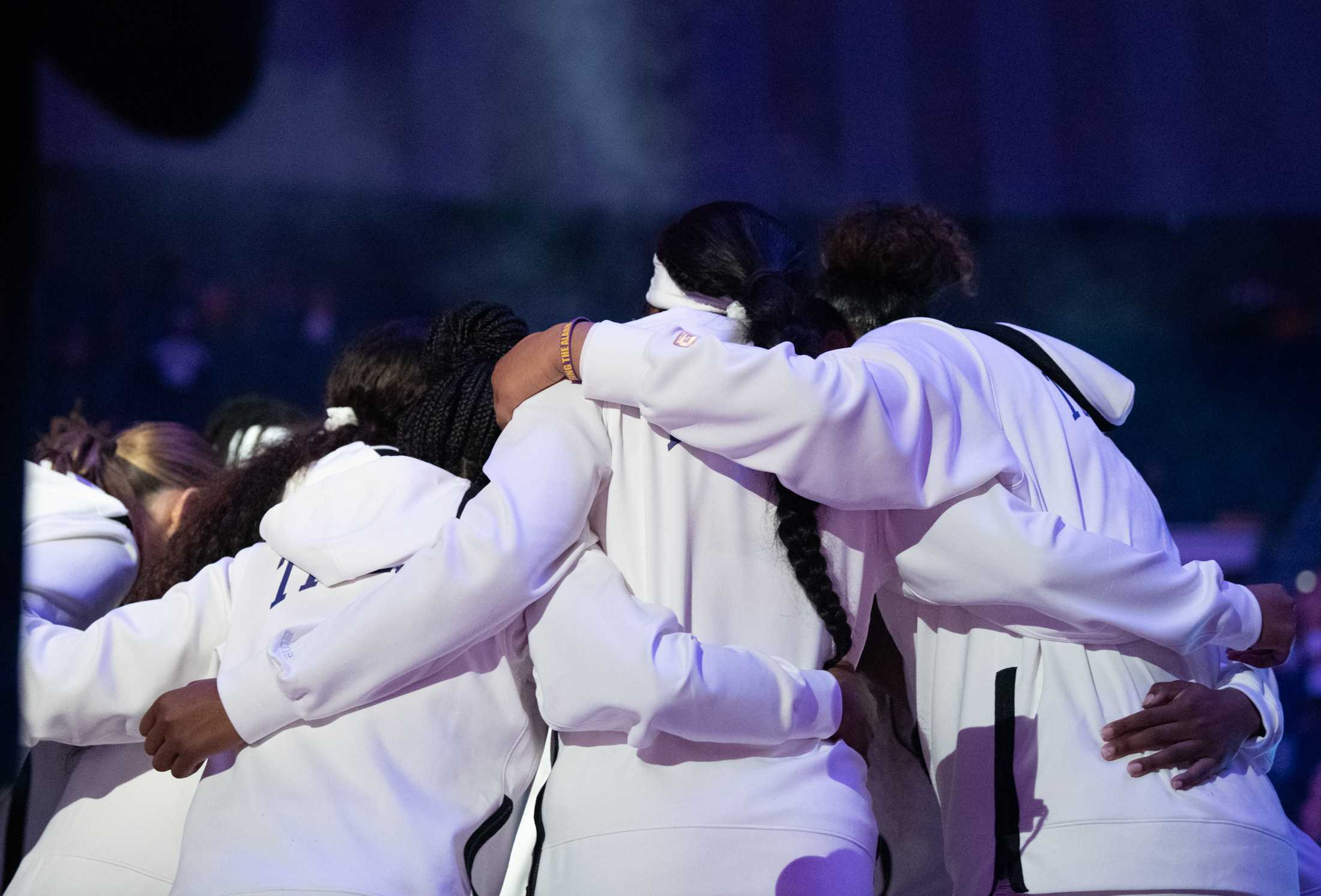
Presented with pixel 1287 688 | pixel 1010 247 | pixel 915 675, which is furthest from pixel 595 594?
pixel 1010 247

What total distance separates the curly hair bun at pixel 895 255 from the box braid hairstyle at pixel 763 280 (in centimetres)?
30

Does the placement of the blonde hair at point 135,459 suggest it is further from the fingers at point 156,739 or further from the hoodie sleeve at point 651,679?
the hoodie sleeve at point 651,679

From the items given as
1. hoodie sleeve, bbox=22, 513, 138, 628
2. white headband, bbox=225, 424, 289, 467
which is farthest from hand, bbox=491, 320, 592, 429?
white headband, bbox=225, 424, 289, 467

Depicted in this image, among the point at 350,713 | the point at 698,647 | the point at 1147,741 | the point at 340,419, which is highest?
the point at 340,419

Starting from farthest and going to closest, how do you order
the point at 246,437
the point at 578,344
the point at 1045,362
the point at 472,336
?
the point at 246,437
the point at 472,336
the point at 1045,362
the point at 578,344

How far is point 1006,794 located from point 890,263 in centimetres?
83

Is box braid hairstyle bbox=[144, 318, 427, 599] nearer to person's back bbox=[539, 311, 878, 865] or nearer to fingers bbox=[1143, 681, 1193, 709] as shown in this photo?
person's back bbox=[539, 311, 878, 865]

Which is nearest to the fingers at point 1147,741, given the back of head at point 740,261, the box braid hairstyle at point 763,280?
the box braid hairstyle at point 763,280

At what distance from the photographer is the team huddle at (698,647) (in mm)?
1460

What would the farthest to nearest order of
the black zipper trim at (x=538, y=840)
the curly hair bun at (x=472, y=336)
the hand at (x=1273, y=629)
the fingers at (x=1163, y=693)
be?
the curly hair bun at (x=472, y=336) → the hand at (x=1273, y=629) → the fingers at (x=1163, y=693) → the black zipper trim at (x=538, y=840)

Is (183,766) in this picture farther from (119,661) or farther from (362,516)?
(362,516)

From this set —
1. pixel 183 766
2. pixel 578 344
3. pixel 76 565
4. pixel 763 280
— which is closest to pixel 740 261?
pixel 763 280

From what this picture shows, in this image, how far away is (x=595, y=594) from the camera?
1502 mm

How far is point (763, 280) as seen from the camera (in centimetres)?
168
